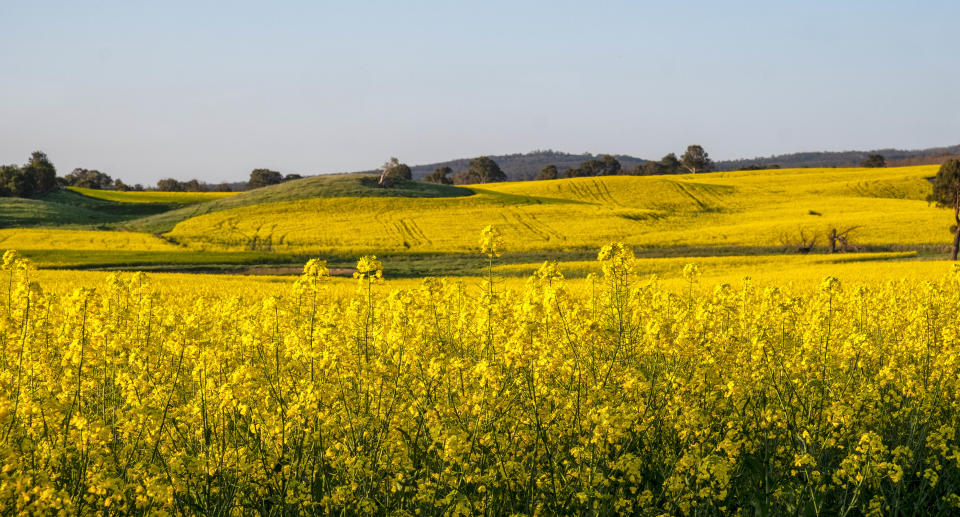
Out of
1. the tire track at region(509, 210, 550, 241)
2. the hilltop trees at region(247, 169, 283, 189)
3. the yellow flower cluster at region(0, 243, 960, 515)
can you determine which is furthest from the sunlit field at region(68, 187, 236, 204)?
the yellow flower cluster at region(0, 243, 960, 515)

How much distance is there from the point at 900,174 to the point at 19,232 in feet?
302

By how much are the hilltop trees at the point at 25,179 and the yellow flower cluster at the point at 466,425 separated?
309 feet

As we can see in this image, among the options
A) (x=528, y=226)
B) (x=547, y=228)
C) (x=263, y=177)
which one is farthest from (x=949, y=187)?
(x=263, y=177)

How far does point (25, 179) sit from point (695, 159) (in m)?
110

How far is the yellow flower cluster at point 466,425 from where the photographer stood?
4.18m

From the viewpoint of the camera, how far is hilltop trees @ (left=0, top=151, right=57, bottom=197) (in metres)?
85.3

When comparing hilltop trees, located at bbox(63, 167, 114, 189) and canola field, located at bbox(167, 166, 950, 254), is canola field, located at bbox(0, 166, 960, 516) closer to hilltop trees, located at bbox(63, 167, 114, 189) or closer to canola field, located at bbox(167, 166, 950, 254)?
canola field, located at bbox(167, 166, 950, 254)

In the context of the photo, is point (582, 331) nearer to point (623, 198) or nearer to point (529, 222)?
point (529, 222)

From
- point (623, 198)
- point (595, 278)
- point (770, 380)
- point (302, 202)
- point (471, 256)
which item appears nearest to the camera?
point (770, 380)

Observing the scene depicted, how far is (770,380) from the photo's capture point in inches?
254

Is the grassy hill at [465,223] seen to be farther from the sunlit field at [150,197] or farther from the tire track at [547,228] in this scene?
the sunlit field at [150,197]

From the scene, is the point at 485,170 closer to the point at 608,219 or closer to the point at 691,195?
the point at 691,195

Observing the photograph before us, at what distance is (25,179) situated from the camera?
85.5 meters

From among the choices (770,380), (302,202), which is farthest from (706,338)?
(302,202)
